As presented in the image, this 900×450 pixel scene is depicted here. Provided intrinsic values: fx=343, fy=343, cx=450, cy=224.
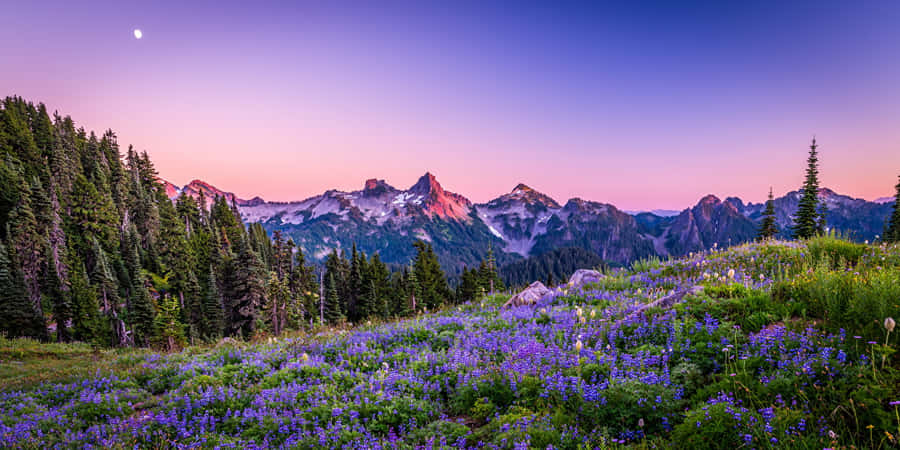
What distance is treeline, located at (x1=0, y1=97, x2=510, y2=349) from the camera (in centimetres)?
4462

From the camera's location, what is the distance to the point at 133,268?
56.2 metres

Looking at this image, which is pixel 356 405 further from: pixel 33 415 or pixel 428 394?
pixel 33 415

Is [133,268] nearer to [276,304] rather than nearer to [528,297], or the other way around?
[276,304]

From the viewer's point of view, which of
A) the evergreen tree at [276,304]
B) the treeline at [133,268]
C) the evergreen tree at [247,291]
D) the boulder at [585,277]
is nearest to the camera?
the boulder at [585,277]

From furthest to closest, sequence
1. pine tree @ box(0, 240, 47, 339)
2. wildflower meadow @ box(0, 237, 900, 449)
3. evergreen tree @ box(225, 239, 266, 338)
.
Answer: evergreen tree @ box(225, 239, 266, 338) → pine tree @ box(0, 240, 47, 339) → wildflower meadow @ box(0, 237, 900, 449)

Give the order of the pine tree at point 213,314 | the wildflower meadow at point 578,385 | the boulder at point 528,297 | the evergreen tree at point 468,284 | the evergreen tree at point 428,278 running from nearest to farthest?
the wildflower meadow at point 578,385 → the boulder at point 528,297 → the pine tree at point 213,314 → the evergreen tree at point 468,284 → the evergreen tree at point 428,278

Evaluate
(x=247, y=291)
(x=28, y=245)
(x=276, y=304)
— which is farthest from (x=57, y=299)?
(x=276, y=304)

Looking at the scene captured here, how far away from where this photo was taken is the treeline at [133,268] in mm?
44625

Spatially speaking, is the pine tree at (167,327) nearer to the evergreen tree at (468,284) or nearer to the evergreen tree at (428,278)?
the evergreen tree at (428,278)

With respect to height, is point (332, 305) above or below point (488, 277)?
below

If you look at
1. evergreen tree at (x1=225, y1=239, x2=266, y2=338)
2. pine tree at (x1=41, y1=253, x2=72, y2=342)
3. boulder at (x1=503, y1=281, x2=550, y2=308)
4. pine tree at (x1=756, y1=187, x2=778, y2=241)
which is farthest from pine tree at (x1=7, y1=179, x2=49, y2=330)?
pine tree at (x1=756, y1=187, x2=778, y2=241)

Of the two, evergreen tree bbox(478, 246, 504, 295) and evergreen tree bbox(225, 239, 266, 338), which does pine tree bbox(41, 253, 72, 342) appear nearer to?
evergreen tree bbox(225, 239, 266, 338)

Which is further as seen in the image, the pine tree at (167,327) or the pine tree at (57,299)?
the pine tree at (167,327)

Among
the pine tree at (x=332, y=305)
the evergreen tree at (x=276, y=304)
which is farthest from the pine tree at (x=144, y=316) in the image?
the pine tree at (x=332, y=305)
